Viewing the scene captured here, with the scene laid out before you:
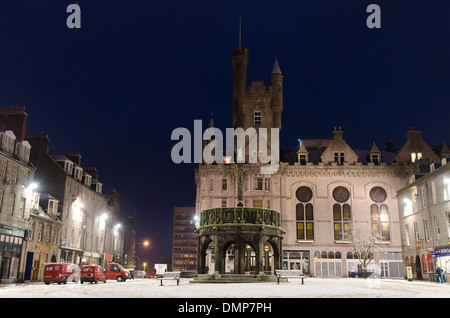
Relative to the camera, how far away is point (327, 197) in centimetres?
5941

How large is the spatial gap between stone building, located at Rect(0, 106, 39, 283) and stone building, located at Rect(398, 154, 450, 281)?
38.5m

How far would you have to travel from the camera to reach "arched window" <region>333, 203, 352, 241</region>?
192 ft

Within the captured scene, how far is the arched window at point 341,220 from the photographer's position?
58537 mm

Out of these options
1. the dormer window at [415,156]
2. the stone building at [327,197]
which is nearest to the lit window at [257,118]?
the stone building at [327,197]

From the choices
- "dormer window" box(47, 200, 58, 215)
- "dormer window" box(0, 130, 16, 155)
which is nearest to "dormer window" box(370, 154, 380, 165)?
"dormer window" box(47, 200, 58, 215)

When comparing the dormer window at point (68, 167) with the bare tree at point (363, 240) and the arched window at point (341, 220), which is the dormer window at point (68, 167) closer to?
the arched window at point (341, 220)

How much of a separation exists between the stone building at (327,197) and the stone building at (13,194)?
26.1 m

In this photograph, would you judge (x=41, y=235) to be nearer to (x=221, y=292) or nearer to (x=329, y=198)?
(x=221, y=292)

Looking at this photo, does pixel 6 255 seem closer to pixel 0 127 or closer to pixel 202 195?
pixel 0 127

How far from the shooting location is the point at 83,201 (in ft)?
178

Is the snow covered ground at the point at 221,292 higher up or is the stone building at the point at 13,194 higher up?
the stone building at the point at 13,194

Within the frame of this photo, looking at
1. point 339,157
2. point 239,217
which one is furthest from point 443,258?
point 339,157

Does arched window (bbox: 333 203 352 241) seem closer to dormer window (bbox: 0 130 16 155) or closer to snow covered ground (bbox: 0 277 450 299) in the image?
snow covered ground (bbox: 0 277 450 299)

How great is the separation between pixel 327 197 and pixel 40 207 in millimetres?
37723
